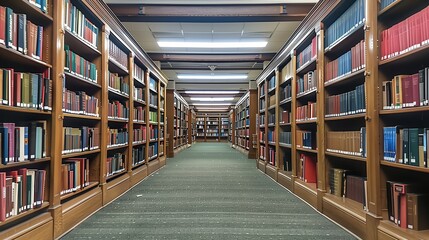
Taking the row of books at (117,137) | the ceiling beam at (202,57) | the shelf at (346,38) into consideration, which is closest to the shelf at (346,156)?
the shelf at (346,38)

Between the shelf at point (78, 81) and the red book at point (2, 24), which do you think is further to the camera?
the shelf at point (78, 81)

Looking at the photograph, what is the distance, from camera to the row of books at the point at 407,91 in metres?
1.90

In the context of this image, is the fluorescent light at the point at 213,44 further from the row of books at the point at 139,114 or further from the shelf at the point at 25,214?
the shelf at the point at 25,214

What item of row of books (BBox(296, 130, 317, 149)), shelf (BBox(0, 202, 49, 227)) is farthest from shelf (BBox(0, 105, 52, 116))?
row of books (BBox(296, 130, 317, 149))

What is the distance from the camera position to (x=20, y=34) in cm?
209

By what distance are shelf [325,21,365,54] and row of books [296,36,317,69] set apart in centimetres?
41

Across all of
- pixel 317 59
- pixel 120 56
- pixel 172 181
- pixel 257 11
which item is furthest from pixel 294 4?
pixel 172 181

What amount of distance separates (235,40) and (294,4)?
6.14ft

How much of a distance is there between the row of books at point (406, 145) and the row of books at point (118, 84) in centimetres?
337

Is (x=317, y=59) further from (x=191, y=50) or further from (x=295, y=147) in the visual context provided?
(x=191, y=50)

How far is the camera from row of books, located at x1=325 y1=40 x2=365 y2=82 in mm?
2650

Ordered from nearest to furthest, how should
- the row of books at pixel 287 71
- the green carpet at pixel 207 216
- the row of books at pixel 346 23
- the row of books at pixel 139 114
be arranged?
the green carpet at pixel 207 216 < the row of books at pixel 346 23 < the row of books at pixel 287 71 < the row of books at pixel 139 114

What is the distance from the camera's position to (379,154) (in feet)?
7.43

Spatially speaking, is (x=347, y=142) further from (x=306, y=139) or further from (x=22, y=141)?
(x=22, y=141)
